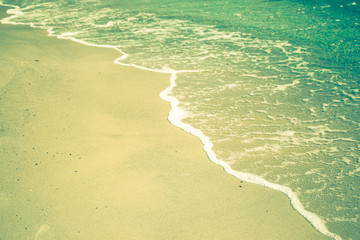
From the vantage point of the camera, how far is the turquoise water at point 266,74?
425cm

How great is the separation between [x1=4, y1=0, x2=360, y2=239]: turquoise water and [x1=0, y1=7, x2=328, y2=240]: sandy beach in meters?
0.50

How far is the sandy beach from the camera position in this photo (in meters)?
3.42

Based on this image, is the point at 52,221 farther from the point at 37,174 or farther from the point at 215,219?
the point at 215,219

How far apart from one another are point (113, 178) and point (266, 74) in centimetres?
454

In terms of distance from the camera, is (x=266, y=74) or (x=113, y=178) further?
(x=266, y=74)

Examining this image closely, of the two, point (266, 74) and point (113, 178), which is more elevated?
point (266, 74)

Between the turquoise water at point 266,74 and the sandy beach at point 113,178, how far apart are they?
50cm

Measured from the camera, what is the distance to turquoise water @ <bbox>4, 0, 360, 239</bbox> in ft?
13.9

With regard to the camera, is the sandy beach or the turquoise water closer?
the sandy beach

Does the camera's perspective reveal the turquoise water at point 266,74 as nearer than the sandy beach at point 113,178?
No

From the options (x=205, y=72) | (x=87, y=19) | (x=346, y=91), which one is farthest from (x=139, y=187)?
(x=87, y=19)

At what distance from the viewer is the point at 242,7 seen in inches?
544

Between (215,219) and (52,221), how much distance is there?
1.73m

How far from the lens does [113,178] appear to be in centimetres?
410
